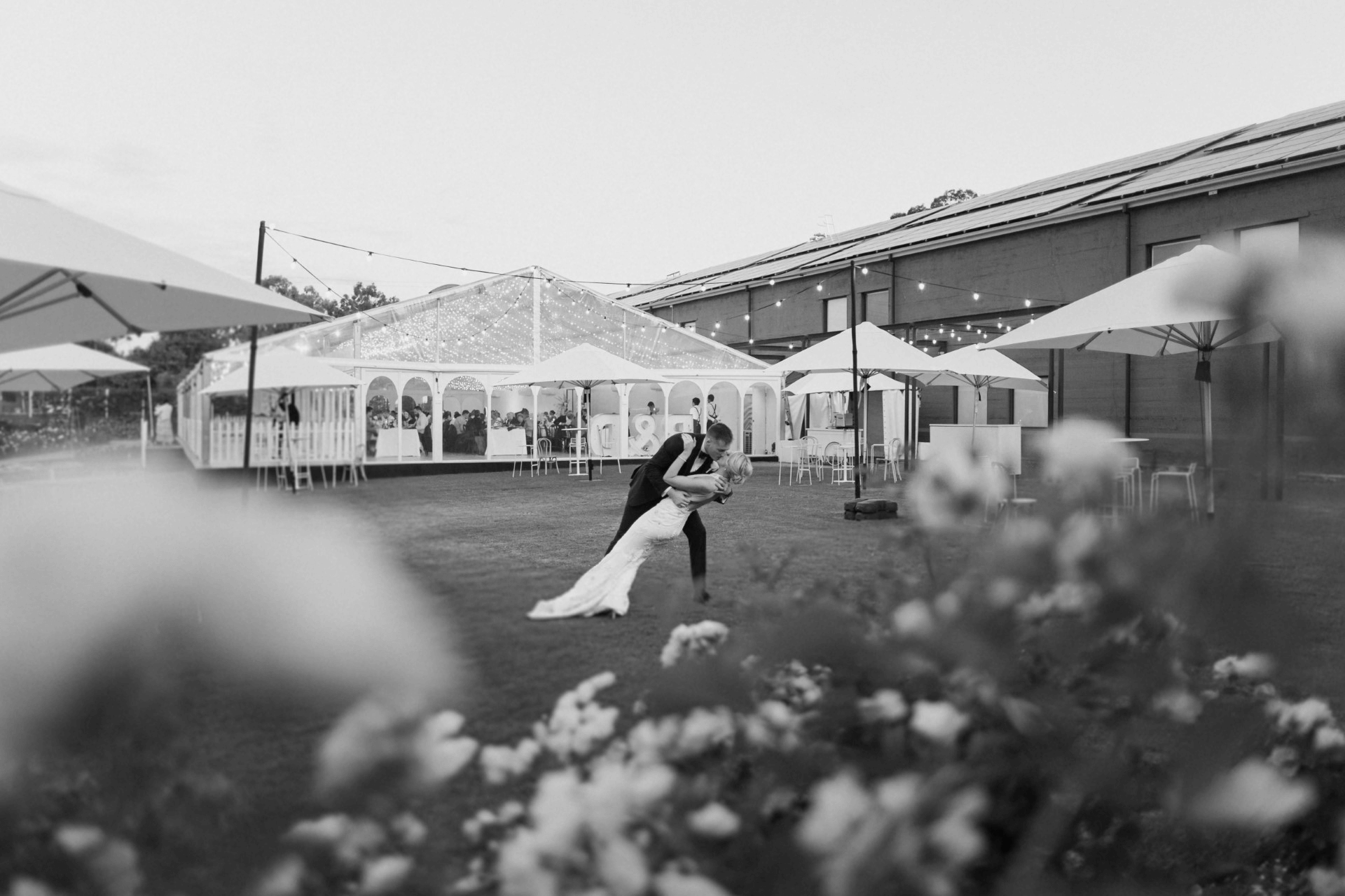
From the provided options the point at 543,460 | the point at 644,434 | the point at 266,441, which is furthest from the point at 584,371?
the point at 266,441

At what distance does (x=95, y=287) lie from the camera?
191 inches

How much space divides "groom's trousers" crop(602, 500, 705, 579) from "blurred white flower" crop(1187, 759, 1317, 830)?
5.41 m

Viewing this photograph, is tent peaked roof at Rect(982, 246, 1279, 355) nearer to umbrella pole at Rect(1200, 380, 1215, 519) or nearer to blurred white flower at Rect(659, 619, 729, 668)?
umbrella pole at Rect(1200, 380, 1215, 519)

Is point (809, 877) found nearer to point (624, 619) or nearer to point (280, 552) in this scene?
point (624, 619)

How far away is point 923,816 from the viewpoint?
69 centimetres

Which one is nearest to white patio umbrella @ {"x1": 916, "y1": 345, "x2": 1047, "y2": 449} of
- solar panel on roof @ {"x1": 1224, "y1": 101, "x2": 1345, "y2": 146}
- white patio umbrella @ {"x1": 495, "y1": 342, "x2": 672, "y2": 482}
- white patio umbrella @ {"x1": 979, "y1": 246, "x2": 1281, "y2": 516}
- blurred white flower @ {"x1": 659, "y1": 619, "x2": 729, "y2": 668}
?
white patio umbrella @ {"x1": 979, "y1": 246, "x2": 1281, "y2": 516}

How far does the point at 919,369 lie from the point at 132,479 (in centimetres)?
1487

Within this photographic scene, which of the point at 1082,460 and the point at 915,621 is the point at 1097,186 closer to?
the point at 1082,460

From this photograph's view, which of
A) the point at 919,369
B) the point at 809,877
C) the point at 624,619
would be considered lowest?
the point at 624,619

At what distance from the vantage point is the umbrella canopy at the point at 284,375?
14.9 m

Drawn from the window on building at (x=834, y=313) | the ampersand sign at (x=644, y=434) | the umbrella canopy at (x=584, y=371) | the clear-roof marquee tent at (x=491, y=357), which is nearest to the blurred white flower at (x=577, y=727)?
the umbrella canopy at (x=584, y=371)

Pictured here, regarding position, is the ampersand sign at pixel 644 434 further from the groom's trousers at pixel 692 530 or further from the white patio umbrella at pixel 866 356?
the groom's trousers at pixel 692 530

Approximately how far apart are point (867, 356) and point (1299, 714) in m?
12.7

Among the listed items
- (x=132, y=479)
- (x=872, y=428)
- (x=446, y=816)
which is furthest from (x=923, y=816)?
(x=872, y=428)
